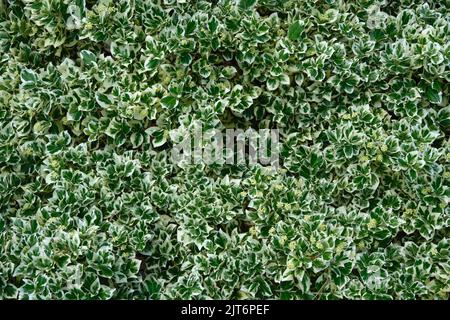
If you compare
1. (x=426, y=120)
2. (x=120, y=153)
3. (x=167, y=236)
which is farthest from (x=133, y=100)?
(x=426, y=120)

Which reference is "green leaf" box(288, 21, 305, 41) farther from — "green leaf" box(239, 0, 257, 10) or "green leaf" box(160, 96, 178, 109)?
"green leaf" box(160, 96, 178, 109)

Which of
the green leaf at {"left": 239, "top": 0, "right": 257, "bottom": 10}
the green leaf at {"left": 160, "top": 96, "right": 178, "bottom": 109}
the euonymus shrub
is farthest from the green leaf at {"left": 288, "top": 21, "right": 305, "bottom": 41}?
the green leaf at {"left": 160, "top": 96, "right": 178, "bottom": 109}

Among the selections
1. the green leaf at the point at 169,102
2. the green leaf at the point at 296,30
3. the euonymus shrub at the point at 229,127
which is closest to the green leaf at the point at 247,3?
the euonymus shrub at the point at 229,127

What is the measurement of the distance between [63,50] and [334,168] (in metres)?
1.29

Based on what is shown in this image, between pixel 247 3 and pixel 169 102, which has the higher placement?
pixel 247 3

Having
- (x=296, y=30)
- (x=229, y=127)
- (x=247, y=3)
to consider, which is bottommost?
(x=229, y=127)

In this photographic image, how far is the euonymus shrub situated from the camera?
2135 millimetres

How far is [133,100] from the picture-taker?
7.10ft

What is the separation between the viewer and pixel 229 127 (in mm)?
2299

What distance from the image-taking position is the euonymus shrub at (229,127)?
84.0 inches

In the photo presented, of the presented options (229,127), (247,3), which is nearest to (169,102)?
(229,127)

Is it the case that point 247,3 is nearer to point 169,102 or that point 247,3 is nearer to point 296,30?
point 296,30

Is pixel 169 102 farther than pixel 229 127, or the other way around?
pixel 229 127

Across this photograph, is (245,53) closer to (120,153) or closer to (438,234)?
(120,153)
